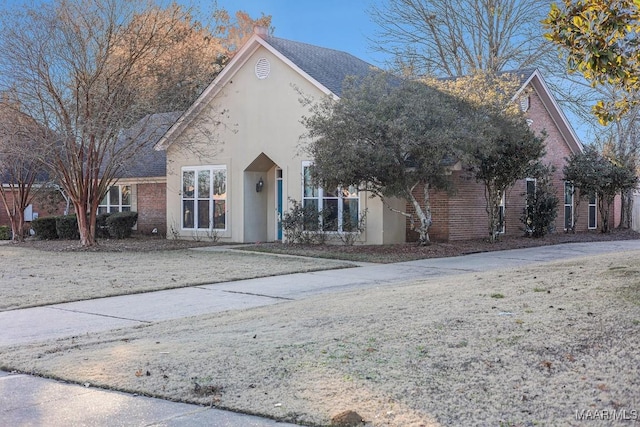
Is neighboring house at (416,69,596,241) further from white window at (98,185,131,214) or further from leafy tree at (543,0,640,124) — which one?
white window at (98,185,131,214)

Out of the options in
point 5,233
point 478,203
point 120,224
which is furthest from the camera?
point 5,233

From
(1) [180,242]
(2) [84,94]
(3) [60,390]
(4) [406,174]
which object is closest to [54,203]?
(1) [180,242]

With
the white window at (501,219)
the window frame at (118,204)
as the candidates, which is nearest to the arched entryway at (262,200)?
the white window at (501,219)

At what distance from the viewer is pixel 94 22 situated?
62.6 ft

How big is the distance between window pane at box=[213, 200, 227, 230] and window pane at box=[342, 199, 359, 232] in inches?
198

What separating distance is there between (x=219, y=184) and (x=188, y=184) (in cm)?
157

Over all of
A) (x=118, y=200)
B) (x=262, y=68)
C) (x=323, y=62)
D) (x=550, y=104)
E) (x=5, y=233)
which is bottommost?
(x=5, y=233)

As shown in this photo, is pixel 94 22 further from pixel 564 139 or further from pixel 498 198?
pixel 564 139

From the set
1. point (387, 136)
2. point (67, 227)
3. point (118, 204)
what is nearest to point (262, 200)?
point (387, 136)

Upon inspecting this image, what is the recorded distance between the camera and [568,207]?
26516mm

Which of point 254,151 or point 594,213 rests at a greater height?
point 254,151

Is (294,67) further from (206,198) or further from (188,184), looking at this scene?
(188,184)

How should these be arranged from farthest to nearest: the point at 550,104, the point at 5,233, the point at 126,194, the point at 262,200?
the point at 5,233 < the point at 126,194 < the point at 550,104 < the point at 262,200

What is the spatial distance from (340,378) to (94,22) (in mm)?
16768
